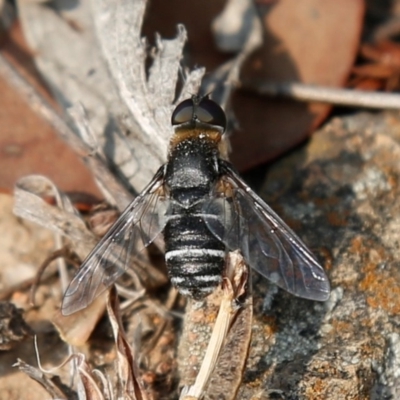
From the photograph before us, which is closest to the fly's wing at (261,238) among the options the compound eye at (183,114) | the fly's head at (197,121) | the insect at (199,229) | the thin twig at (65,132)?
the insect at (199,229)

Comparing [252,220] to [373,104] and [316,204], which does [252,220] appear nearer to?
[316,204]

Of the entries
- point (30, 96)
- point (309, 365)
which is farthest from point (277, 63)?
point (309, 365)

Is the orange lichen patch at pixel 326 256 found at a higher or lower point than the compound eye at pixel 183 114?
lower

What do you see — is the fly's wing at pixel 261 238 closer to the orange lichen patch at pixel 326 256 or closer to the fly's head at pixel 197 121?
the fly's head at pixel 197 121

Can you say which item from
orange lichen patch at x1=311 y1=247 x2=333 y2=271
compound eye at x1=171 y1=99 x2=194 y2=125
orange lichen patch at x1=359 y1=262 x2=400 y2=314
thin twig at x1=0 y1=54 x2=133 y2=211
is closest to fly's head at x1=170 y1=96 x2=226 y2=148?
compound eye at x1=171 y1=99 x2=194 y2=125

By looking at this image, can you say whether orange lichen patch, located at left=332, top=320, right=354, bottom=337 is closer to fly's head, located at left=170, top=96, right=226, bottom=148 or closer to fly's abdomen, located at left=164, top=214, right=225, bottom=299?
fly's abdomen, located at left=164, top=214, right=225, bottom=299
